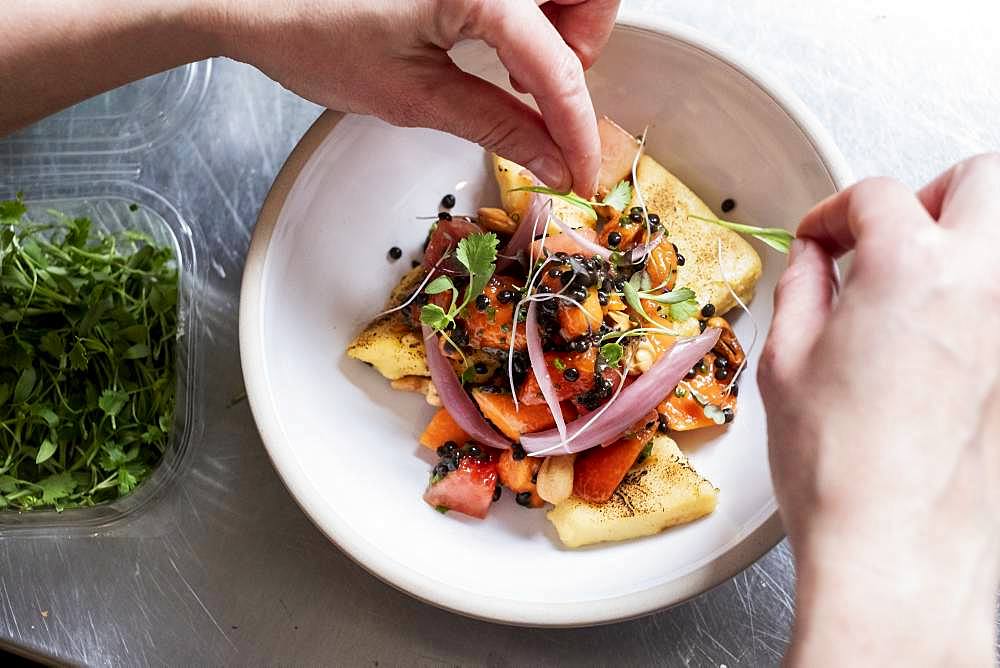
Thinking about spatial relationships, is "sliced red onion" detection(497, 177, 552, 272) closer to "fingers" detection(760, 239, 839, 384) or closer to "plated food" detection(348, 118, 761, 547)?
"plated food" detection(348, 118, 761, 547)

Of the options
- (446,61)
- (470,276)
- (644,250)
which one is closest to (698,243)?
(644,250)

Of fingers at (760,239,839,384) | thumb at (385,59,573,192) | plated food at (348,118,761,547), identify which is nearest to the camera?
fingers at (760,239,839,384)

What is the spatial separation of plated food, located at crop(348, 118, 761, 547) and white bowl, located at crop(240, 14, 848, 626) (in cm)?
5

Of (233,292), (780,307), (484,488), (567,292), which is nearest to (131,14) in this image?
(233,292)

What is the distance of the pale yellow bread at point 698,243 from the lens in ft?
4.80

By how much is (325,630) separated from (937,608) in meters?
1.14

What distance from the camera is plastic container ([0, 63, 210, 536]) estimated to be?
64.2 inches

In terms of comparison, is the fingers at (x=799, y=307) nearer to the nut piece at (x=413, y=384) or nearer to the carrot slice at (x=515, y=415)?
the carrot slice at (x=515, y=415)

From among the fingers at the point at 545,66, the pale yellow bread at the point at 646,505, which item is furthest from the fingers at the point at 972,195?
the pale yellow bread at the point at 646,505

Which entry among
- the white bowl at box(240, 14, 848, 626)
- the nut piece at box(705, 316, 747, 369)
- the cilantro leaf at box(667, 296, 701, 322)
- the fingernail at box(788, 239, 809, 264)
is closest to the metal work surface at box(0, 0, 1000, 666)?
the white bowl at box(240, 14, 848, 626)

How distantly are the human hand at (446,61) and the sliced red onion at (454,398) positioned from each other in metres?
0.35

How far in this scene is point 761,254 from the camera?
59.9 inches

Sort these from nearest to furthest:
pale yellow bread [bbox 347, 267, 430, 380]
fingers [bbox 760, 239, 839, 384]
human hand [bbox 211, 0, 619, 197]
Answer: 1. fingers [bbox 760, 239, 839, 384]
2. human hand [bbox 211, 0, 619, 197]
3. pale yellow bread [bbox 347, 267, 430, 380]

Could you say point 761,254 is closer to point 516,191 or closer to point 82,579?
point 516,191
